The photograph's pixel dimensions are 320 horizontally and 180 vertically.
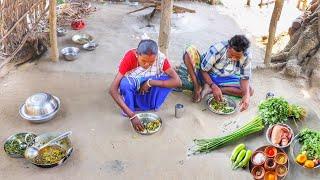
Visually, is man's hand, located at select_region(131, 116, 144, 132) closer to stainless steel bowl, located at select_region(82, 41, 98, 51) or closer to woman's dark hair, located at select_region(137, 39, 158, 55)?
woman's dark hair, located at select_region(137, 39, 158, 55)

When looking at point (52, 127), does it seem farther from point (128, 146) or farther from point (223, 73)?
point (223, 73)

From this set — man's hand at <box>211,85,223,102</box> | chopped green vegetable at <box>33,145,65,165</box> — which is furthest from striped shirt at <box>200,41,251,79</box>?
chopped green vegetable at <box>33,145,65,165</box>

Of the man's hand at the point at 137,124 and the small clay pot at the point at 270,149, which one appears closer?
the small clay pot at the point at 270,149

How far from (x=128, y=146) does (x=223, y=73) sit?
1707mm

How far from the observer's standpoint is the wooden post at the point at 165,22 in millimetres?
6195

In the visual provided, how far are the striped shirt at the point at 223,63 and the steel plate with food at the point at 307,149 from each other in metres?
1.31

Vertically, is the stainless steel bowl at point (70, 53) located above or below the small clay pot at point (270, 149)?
above

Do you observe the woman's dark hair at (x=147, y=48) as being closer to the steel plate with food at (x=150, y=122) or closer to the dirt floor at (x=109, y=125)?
the steel plate with food at (x=150, y=122)

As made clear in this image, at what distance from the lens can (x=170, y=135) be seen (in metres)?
4.94

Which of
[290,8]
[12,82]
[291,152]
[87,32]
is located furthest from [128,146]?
[290,8]

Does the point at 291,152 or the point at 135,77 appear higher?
the point at 135,77

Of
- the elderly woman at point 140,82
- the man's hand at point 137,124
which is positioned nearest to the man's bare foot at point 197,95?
the elderly woman at point 140,82

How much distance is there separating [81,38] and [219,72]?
3.04m

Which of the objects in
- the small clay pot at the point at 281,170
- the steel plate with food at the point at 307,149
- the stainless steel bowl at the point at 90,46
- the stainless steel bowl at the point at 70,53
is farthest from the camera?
the stainless steel bowl at the point at 90,46
